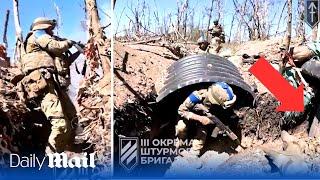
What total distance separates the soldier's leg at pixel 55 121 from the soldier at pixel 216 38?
3.98 ft

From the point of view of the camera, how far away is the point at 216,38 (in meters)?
3.82

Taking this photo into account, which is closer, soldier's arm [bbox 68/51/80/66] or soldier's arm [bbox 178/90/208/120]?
soldier's arm [bbox 178/90/208/120]

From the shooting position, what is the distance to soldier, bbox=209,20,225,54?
3798 mm

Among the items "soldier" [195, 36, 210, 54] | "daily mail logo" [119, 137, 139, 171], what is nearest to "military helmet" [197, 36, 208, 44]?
"soldier" [195, 36, 210, 54]

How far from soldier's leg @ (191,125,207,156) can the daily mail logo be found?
417 millimetres

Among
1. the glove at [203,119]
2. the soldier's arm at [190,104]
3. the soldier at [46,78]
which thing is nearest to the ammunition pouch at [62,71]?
the soldier at [46,78]

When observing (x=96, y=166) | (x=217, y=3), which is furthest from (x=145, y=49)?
(x=96, y=166)

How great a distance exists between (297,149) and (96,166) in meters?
1.46

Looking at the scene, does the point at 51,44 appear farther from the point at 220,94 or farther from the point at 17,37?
the point at 220,94

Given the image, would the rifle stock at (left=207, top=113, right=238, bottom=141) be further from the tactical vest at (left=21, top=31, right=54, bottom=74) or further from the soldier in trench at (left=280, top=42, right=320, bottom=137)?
the tactical vest at (left=21, top=31, right=54, bottom=74)

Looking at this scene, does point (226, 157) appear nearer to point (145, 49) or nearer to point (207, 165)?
point (207, 165)

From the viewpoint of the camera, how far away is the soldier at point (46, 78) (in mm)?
3879

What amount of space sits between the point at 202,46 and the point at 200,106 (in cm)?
44

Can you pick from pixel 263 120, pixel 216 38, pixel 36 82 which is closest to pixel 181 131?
pixel 263 120
